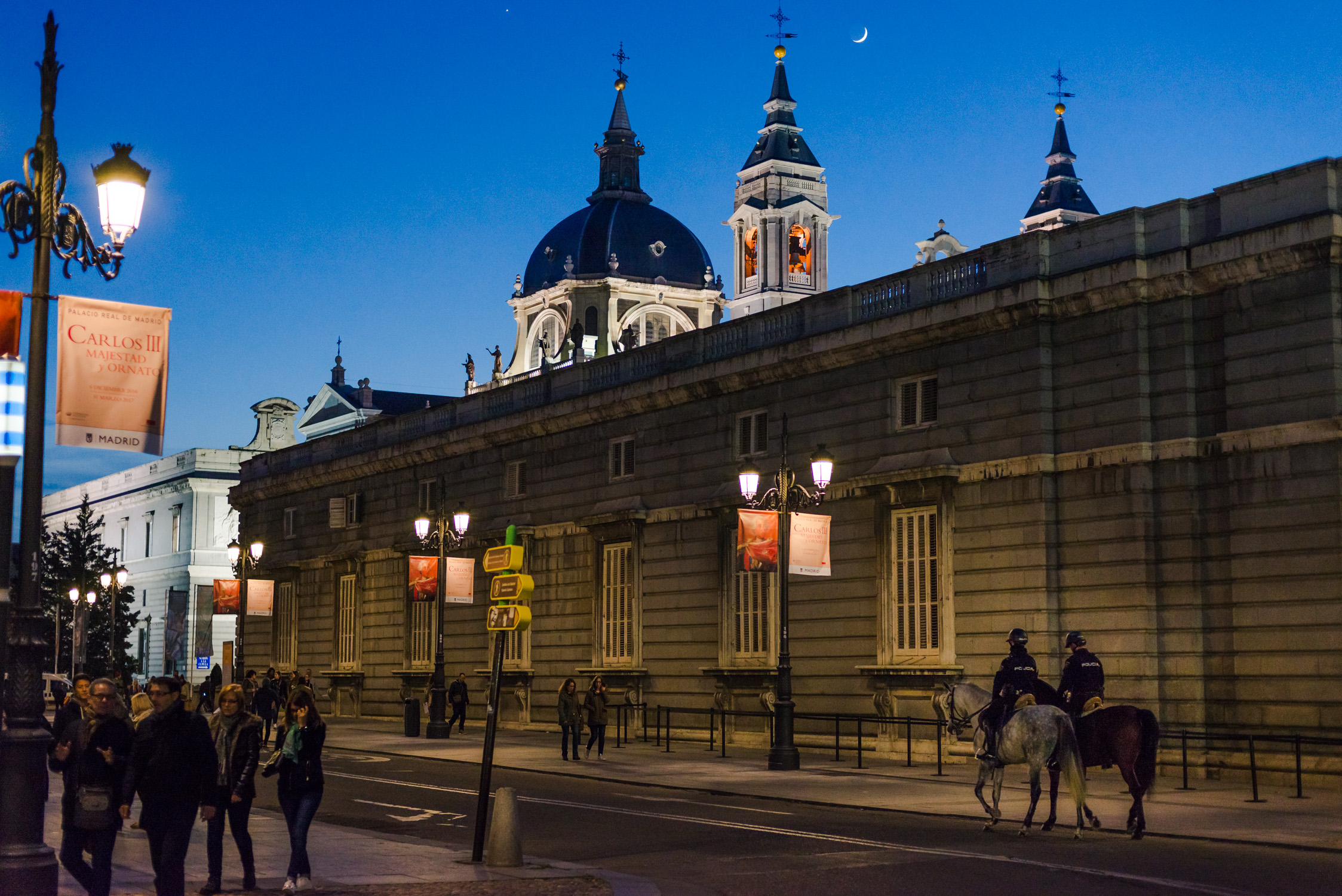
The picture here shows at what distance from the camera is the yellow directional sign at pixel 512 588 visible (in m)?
16.3

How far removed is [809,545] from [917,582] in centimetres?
331

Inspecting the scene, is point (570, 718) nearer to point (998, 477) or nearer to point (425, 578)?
point (998, 477)

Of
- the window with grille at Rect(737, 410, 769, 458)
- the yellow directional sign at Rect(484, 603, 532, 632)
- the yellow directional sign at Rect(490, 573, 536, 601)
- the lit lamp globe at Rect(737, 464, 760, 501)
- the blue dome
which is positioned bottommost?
the yellow directional sign at Rect(484, 603, 532, 632)

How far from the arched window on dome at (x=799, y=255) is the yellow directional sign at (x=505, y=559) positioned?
104722 millimetres

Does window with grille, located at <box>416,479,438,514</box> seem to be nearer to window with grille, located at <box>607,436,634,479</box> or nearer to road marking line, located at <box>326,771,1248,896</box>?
window with grille, located at <box>607,436,634,479</box>

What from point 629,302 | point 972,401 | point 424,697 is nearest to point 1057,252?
point 972,401

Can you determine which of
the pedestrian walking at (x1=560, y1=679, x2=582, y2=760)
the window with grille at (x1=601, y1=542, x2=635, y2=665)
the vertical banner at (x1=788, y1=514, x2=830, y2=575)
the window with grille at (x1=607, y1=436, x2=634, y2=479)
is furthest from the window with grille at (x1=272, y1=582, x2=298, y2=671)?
the vertical banner at (x1=788, y1=514, x2=830, y2=575)

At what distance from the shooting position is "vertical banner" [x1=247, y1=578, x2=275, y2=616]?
165ft

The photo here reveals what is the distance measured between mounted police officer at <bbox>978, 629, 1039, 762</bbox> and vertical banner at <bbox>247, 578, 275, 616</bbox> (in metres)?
34.4

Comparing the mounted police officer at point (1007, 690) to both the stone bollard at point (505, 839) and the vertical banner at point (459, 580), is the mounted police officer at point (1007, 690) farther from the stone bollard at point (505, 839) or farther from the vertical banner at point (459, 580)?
the vertical banner at point (459, 580)

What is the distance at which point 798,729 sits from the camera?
3472cm

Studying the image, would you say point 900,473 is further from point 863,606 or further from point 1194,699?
point 1194,699

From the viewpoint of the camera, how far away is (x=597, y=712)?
108 ft

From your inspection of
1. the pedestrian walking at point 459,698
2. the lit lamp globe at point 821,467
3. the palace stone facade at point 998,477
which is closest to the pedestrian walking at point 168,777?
the lit lamp globe at point 821,467
